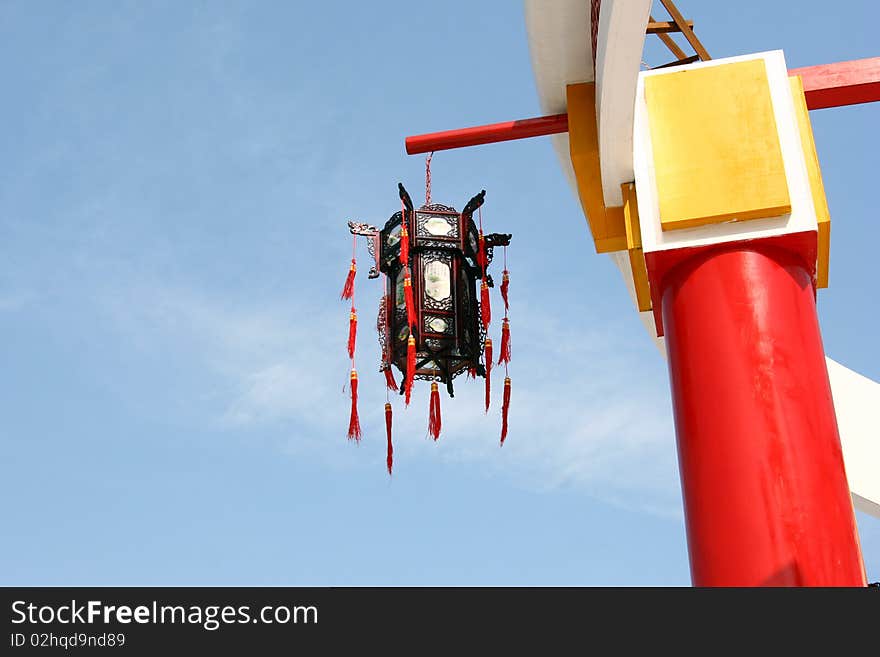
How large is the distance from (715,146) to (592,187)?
29.2 inches

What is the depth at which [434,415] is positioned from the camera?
6602 millimetres

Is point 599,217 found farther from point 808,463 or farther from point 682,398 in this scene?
point 808,463

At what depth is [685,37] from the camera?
6.14 metres

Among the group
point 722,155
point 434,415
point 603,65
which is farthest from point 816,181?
point 434,415

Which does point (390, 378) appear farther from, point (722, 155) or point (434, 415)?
point (722, 155)

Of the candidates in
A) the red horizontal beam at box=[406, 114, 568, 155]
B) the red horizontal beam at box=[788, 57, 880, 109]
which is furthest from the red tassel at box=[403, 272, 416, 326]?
the red horizontal beam at box=[788, 57, 880, 109]

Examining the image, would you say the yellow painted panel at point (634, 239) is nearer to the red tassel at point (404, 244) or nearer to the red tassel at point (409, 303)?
the red tassel at point (409, 303)

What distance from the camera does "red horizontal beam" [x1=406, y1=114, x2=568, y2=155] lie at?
217 inches

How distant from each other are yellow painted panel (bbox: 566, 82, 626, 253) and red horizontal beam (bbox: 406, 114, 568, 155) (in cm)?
18
